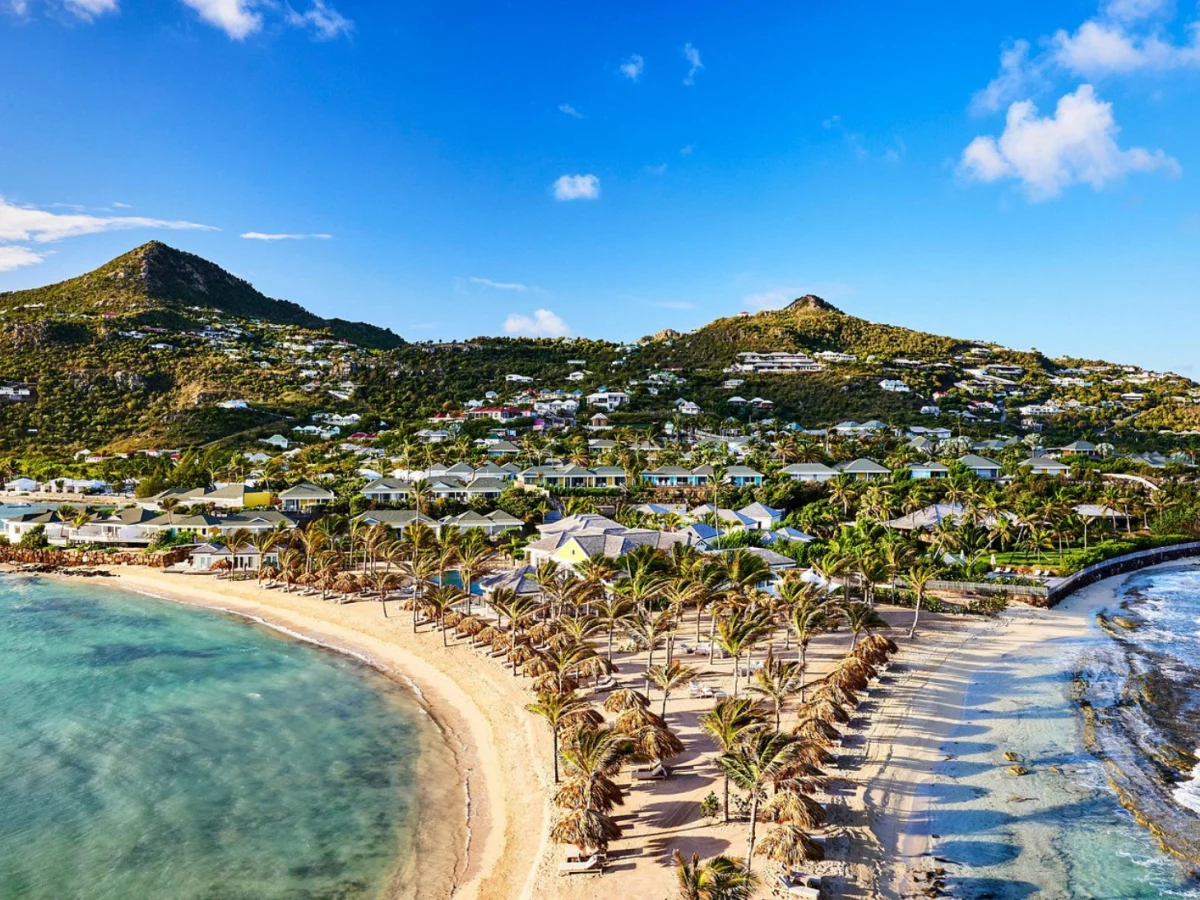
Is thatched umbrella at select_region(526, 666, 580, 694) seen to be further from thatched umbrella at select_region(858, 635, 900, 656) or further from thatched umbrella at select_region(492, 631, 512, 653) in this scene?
thatched umbrella at select_region(858, 635, 900, 656)

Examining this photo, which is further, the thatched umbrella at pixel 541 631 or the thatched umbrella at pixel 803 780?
the thatched umbrella at pixel 541 631

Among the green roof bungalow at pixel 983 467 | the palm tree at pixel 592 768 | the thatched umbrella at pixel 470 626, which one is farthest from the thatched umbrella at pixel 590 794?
the green roof bungalow at pixel 983 467

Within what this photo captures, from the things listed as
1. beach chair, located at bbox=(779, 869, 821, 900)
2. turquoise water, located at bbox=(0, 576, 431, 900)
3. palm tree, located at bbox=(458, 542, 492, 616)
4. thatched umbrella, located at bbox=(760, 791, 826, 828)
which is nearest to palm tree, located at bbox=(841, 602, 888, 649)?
thatched umbrella, located at bbox=(760, 791, 826, 828)

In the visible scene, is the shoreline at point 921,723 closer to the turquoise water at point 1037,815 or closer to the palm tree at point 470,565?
the turquoise water at point 1037,815

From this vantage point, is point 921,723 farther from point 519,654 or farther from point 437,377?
point 437,377

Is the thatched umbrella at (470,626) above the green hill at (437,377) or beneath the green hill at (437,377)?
beneath

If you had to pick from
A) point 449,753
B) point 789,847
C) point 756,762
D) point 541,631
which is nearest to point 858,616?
point 541,631

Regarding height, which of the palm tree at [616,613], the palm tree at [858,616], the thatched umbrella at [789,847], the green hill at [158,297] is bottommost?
the thatched umbrella at [789,847]
